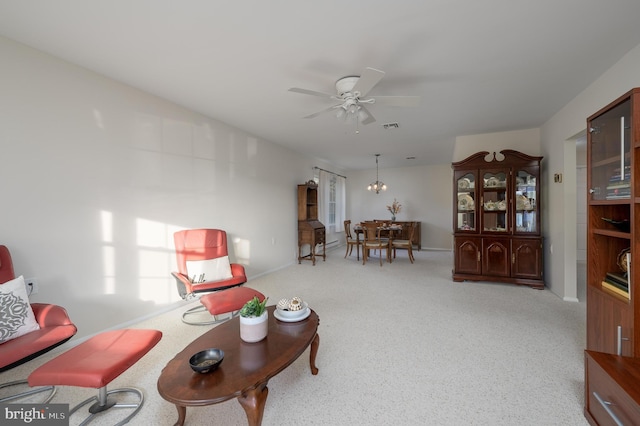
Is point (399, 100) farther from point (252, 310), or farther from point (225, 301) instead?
Result: point (225, 301)


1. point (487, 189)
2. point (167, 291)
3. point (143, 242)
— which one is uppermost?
point (487, 189)

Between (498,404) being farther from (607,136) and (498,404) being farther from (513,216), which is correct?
(513,216)

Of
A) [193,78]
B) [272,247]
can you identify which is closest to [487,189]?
[272,247]

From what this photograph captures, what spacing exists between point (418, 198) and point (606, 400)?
7172 millimetres

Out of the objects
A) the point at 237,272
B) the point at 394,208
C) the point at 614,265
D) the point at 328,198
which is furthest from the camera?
the point at 394,208

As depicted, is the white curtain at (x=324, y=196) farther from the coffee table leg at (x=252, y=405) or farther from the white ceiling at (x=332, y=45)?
the coffee table leg at (x=252, y=405)

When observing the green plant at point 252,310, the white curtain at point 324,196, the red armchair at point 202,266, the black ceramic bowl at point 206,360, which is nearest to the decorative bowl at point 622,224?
the green plant at point 252,310

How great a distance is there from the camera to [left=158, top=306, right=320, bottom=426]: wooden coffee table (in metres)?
1.20

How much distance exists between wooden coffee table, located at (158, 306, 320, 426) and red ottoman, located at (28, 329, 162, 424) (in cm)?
30

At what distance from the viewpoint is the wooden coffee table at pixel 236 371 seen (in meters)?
1.20

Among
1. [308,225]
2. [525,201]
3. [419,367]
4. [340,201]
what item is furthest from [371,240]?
[419,367]

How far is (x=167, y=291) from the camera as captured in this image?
3291mm

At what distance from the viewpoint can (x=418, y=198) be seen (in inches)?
324

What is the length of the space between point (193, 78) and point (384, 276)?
13.4 feet
